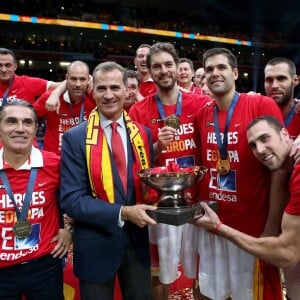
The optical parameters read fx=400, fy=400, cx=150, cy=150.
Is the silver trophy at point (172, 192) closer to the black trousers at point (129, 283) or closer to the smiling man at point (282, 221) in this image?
the smiling man at point (282, 221)

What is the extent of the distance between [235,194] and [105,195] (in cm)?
76

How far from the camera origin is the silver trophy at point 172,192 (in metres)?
1.67

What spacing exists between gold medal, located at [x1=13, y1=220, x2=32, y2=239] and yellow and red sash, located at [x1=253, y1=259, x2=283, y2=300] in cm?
121

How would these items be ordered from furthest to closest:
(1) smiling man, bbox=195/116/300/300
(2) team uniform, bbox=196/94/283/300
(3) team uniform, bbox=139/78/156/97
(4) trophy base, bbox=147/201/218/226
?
(3) team uniform, bbox=139/78/156/97 < (2) team uniform, bbox=196/94/283/300 < (1) smiling man, bbox=195/116/300/300 < (4) trophy base, bbox=147/201/218/226

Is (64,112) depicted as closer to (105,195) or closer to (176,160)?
(176,160)

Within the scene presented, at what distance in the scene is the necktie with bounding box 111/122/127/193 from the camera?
1.86 m

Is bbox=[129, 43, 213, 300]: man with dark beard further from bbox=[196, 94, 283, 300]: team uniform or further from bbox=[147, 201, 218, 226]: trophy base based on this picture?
bbox=[147, 201, 218, 226]: trophy base

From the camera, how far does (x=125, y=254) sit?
1.93 metres

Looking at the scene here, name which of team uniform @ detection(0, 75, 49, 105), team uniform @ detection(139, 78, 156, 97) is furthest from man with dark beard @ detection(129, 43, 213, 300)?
team uniform @ detection(0, 75, 49, 105)

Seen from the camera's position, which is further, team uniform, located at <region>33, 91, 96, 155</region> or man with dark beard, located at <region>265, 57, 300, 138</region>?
team uniform, located at <region>33, 91, 96, 155</region>

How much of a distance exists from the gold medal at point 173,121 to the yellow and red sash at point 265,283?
2.86ft

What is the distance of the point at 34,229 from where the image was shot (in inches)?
75.2

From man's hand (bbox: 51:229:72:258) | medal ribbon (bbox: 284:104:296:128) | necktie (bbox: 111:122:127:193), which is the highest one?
medal ribbon (bbox: 284:104:296:128)

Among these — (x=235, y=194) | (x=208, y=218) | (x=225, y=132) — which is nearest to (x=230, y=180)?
(x=235, y=194)
